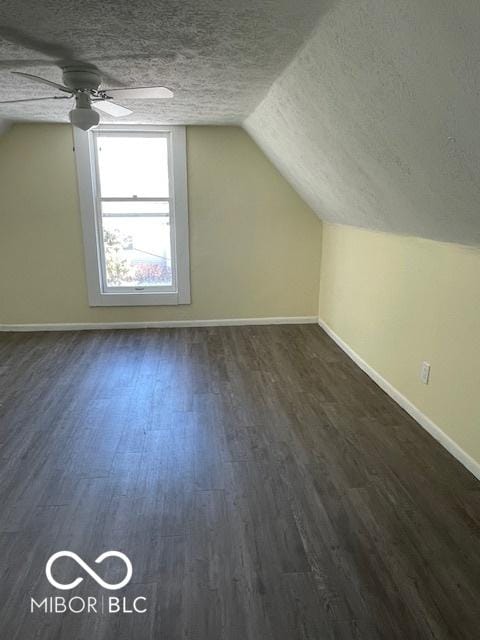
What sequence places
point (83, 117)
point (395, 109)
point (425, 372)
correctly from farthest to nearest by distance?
point (425, 372)
point (83, 117)
point (395, 109)

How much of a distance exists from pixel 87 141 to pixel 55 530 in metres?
3.76

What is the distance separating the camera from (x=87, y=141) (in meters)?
4.30

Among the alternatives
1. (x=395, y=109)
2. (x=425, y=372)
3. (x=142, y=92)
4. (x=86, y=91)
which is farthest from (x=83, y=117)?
(x=425, y=372)

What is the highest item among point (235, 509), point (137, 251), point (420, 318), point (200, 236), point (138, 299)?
point (200, 236)

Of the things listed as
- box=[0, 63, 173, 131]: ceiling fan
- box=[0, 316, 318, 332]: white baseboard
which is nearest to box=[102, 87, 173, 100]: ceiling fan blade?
box=[0, 63, 173, 131]: ceiling fan

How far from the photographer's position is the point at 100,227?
4602 millimetres

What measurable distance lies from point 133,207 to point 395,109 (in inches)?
133

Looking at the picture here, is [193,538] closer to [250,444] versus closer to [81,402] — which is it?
[250,444]

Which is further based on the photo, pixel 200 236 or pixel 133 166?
pixel 200 236

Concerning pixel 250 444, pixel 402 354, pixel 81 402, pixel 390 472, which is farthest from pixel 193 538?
pixel 402 354

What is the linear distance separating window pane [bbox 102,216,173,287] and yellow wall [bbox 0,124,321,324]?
289mm

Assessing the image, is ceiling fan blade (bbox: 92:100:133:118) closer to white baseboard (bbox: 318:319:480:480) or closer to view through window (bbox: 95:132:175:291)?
view through window (bbox: 95:132:175:291)

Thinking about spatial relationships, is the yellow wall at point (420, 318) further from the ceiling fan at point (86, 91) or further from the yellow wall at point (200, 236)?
the ceiling fan at point (86, 91)

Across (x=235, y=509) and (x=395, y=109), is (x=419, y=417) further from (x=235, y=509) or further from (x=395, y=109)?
(x=395, y=109)
